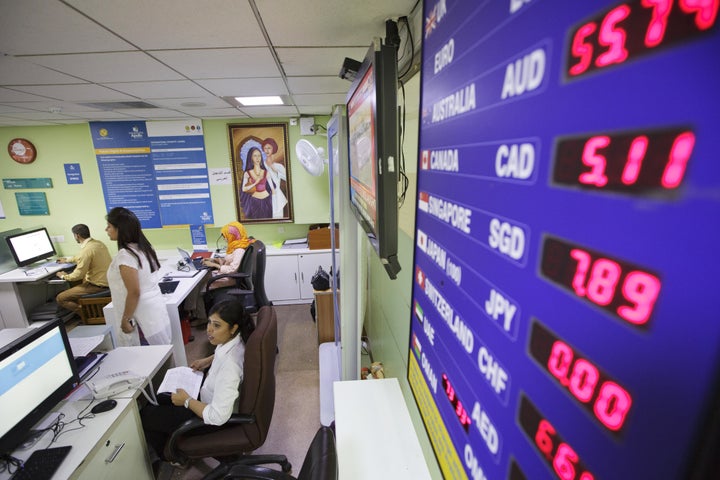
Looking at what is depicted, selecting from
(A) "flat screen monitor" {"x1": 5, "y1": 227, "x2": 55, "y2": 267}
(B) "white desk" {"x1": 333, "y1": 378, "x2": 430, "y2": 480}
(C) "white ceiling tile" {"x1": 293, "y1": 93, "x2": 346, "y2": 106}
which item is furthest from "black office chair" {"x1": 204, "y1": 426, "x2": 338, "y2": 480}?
(A) "flat screen monitor" {"x1": 5, "y1": 227, "x2": 55, "y2": 267}

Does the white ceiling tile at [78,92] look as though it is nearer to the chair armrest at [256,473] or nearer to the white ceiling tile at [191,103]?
Result: the white ceiling tile at [191,103]

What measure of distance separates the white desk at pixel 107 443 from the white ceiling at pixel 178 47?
1704 millimetres

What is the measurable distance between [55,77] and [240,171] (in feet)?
7.24

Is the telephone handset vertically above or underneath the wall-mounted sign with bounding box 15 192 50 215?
underneath

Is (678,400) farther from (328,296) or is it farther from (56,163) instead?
(56,163)

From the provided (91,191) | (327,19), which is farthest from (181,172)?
(327,19)

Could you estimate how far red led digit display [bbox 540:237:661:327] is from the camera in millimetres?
308

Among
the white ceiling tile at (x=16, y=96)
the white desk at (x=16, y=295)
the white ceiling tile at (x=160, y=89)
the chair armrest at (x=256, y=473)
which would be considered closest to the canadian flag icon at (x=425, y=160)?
the chair armrest at (x=256, y=473)

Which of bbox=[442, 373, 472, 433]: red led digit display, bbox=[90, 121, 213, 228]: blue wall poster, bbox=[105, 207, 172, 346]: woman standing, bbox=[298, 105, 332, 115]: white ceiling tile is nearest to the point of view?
bbox=[442, 373, 472, 433]: red led digit display

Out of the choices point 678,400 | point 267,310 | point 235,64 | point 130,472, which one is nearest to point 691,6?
point 678,400

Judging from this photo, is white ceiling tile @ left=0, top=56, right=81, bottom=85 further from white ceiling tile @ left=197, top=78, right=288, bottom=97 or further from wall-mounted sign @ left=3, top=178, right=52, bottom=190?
wall-mounted sign @ left=3, top=178, right=52, bottom=190

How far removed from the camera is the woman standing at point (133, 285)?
2205 mm

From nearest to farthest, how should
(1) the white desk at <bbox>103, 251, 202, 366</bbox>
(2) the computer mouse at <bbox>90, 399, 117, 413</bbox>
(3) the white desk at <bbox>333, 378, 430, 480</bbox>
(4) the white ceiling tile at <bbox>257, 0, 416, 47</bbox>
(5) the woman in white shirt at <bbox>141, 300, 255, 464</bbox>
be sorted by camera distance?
(3) the white desk at <bbox>333, 378, 430, 480</bbox> < (4) the white ceiling tile at <bbox>257, 0, 416, 47</bbox> < (2) the computer mouse at <bbox>90, 399, 117, 413</bbox> < (5) the woman in white shirt at <bbox>141, 300, 255, 464</bbox> < (1) the white desk at <bbox>103, 251, 202, 366</bbox>

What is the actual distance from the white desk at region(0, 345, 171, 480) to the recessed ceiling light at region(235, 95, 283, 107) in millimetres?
2349
